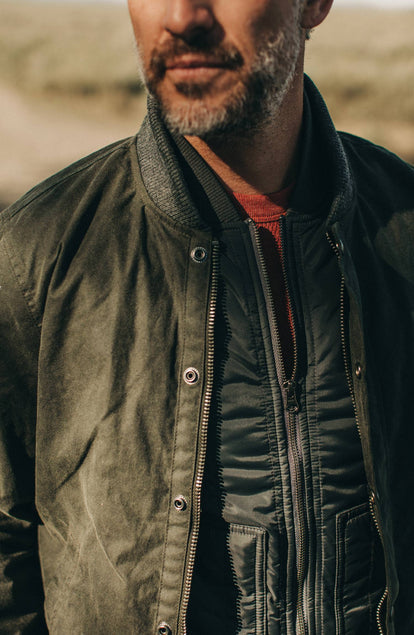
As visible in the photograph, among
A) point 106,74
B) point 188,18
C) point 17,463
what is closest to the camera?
point 188,18

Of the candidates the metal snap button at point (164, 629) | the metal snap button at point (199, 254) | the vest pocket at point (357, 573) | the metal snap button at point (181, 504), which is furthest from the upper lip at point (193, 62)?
the metal snap button at point (164, 629)

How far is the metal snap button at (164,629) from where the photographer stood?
125 centimetres

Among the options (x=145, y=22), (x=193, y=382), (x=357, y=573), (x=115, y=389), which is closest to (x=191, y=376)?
(x=193, y=382)

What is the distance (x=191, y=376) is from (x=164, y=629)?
0.52 meters

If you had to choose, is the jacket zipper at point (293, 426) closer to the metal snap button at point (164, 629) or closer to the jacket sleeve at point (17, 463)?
the metal snap button at point (164, 629)

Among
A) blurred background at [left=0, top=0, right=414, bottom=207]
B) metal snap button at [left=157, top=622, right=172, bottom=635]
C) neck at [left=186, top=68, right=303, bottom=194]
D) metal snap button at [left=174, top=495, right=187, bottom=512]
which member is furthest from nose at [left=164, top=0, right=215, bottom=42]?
blurred background at [left=0, top=0, right=414, bottom=207]

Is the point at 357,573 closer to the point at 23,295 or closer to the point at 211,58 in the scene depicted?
the point at 23,295

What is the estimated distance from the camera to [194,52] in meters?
1.25

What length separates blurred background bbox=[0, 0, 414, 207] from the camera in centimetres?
790

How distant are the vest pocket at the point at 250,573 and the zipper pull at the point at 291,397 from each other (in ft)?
0.87

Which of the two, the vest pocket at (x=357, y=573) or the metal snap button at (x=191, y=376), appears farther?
the vest pocket at (x=357, y=573)

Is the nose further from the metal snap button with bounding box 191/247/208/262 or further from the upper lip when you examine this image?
the metal snap button with bounding box 191/247/208/262

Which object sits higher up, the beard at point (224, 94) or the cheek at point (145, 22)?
the cheek at point (145, 22)

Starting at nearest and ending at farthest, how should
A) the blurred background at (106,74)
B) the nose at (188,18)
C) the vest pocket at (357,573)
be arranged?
the nose at (188,18), the vest pocket at (357,573), the blurred background at (106,74)
